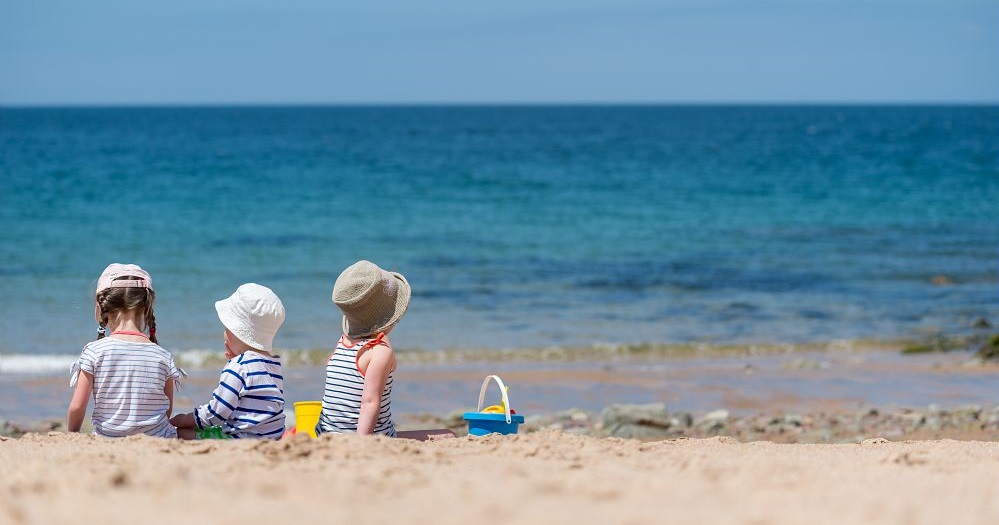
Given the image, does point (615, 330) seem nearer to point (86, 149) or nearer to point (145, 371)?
point (145, 371)

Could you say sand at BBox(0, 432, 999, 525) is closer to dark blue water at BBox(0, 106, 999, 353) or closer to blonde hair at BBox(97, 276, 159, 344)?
blonde hair at BBox(97, 276, 159, 344)

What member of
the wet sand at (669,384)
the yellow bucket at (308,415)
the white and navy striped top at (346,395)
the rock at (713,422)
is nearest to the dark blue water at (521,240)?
the wet sand at (669,384)

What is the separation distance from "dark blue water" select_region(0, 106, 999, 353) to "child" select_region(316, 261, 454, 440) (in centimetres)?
642

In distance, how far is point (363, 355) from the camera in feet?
16.6

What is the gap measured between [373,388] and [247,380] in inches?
25.2

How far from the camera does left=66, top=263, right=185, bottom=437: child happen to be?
4875mm

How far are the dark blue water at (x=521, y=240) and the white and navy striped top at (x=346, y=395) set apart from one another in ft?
21.0

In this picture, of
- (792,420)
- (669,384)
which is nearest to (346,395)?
(792,420)

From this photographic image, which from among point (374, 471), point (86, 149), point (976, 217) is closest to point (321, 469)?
point (374, 471)

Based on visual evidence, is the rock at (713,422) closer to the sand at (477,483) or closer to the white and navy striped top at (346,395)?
the sand at (477,483)

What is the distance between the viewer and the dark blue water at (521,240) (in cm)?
1299

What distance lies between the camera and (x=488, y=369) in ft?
35.4

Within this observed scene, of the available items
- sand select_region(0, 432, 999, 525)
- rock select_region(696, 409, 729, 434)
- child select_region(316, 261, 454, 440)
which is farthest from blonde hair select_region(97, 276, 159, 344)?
rock select_region(696, 409, 729, 434)

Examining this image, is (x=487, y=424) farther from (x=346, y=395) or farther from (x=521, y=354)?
(x=521, y=354)
